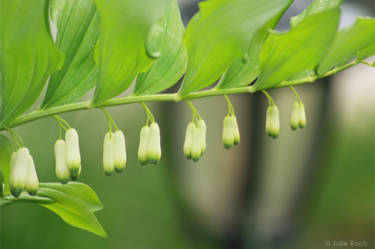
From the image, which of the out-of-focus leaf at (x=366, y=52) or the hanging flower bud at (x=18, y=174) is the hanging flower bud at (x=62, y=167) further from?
the out-of-focus leaf at (x=366, y=52)

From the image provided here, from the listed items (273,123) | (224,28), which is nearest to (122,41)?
(224,28)

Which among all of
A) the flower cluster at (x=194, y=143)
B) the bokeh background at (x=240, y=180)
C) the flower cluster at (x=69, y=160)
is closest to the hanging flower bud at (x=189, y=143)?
the flower cluster at (x=194, y=143)

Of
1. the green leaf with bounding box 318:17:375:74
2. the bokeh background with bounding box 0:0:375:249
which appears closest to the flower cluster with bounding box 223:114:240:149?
the green leaf with bounding box 318:17:375:74

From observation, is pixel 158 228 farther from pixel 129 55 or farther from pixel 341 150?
pixel 129 55

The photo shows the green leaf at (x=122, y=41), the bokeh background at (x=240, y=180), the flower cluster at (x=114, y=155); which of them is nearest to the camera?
the green leaf at (x=122, y=41)

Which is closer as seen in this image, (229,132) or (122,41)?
(122,41)

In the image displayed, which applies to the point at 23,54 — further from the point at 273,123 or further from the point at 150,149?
the point at 273,123

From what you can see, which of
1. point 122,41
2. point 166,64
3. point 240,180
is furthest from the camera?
point 240,180
